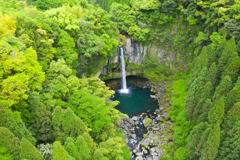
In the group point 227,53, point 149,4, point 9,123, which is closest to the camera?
point 9,123

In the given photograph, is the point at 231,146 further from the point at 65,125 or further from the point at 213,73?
the point at 65,125

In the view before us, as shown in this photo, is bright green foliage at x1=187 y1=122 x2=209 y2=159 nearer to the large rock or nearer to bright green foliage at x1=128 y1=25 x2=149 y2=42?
the large rock

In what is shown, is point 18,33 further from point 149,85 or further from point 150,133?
point 149,85

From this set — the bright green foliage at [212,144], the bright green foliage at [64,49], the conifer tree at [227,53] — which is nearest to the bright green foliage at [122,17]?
the bright green foliage at [64,49]

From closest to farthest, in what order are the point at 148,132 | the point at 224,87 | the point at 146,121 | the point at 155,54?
the point at 224,87
the point at 148,132
the point at 146,121
the point at 155,54

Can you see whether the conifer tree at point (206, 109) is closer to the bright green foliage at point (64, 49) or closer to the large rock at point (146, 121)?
the large rock at point (146, 121)

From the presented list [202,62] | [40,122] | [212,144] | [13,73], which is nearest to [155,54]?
[202,62]
